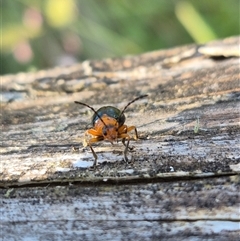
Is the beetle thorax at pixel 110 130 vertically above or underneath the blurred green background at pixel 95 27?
underneath

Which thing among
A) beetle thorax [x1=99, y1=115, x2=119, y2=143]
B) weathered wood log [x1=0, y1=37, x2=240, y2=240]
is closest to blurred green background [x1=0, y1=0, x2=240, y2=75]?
weathered wood log [x1=0, y1=37, x2=240, y2=240]

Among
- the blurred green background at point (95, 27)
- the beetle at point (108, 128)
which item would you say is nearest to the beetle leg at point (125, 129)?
the beetle at point (108, 128)

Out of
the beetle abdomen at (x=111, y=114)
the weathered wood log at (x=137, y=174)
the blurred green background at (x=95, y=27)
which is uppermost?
the blurred green background at (x=95, y=27)

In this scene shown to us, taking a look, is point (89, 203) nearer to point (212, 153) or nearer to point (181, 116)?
point (212, 153)

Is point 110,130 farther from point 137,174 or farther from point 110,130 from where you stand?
point 137,174

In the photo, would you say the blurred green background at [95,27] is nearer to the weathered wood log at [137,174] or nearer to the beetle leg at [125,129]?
the weathered wood log at [137,174]

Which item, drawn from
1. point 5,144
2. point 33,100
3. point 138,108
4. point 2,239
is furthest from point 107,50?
point 2,239

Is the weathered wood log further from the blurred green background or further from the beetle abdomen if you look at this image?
the blurred green background
